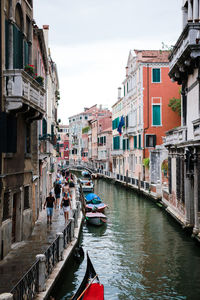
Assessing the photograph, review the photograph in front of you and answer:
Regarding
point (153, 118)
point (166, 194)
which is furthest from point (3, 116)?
point (153, 118)

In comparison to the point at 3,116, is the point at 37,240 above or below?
below

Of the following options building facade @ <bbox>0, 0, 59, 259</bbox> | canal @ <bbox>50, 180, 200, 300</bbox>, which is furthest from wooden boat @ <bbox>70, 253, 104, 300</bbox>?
building facade @ <bbox>0, 0, 59, 259</bbox>

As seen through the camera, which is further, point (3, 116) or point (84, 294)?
point (3, 116)

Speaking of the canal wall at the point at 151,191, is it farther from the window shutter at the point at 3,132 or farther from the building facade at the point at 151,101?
the window shutter at the point at 3,132

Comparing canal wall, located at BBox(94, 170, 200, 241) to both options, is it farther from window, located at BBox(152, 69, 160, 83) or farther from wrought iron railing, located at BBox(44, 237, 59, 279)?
window, located at BBox(152, 69, 160, 83)

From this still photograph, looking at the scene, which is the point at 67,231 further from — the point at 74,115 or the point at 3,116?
the point at 74,115

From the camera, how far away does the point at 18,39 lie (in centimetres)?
1145

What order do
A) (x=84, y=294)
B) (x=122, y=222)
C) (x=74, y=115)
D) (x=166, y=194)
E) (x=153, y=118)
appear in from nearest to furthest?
(x=84, y=294) → (x=122, y=222) → (x=166, y=194) → (x=153, y=118) → (x=74, y=115)

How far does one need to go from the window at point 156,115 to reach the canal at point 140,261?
51.1 ft

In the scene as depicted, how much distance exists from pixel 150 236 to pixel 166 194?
7050 millimetres

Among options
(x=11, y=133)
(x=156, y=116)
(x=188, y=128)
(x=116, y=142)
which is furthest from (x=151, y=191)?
(x=116, y=142)

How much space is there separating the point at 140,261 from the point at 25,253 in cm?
389

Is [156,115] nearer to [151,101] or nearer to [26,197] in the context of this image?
[151,101]

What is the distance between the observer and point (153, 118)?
3519 cm
